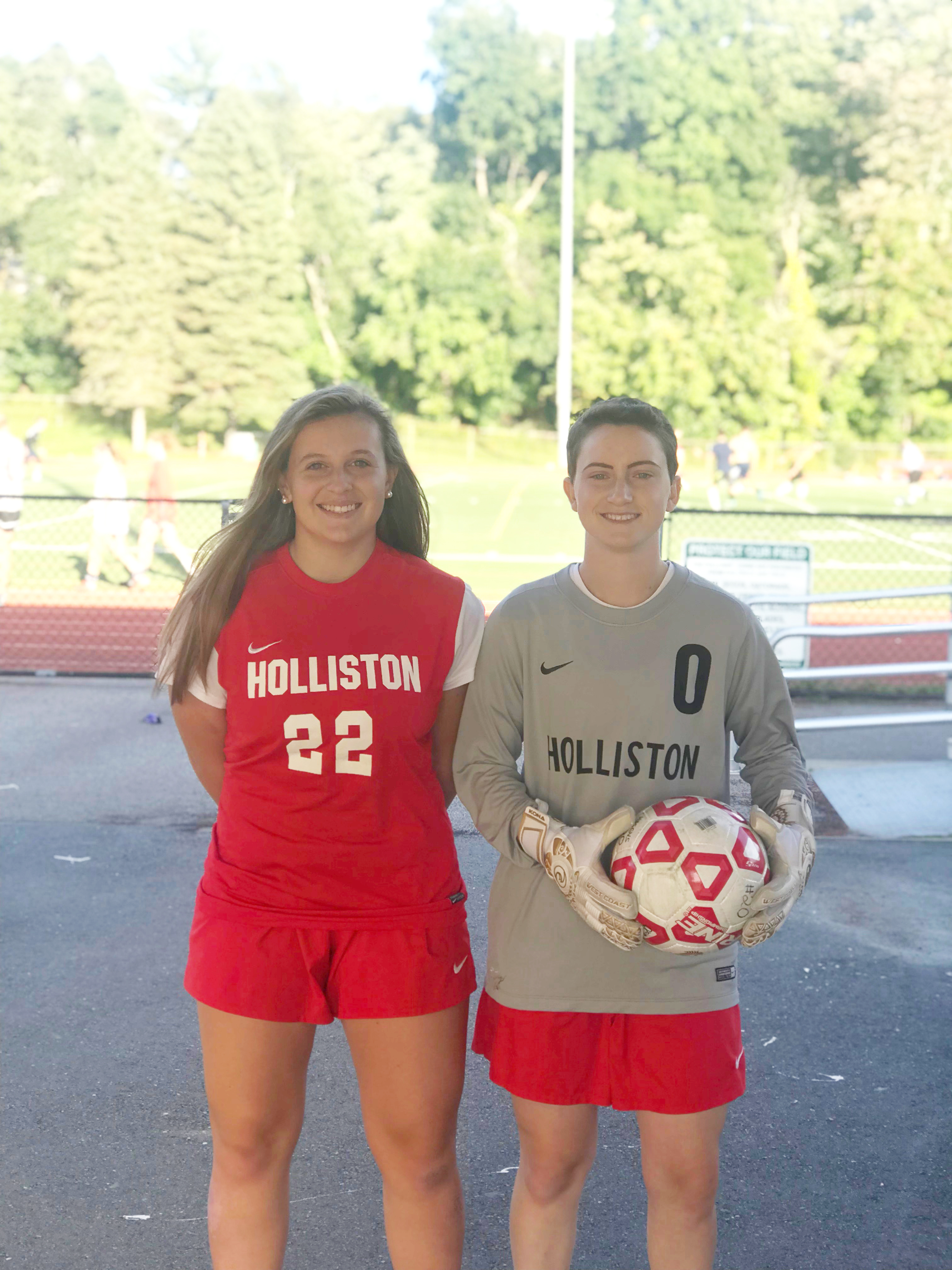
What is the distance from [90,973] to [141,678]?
6.06 metres

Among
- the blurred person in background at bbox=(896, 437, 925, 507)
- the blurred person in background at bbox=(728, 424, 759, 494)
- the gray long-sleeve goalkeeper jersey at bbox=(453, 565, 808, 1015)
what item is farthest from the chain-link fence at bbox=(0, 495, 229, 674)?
the blurred person in background at bbox=(896, 437, 925, 507)

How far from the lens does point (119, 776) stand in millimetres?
7539

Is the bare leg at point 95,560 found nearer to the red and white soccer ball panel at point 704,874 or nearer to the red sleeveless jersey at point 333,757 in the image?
the red sleeveless jersey at point 333,757

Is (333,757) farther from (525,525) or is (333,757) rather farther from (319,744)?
(525,525)

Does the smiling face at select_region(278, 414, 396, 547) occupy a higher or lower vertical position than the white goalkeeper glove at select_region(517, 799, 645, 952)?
higher

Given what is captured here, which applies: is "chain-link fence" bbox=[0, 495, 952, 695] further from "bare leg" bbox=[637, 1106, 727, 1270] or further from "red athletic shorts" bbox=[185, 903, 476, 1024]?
"bare leg" bbox=[637, 1106, 727, 1270]

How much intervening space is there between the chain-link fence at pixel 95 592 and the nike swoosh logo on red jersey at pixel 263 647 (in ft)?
20.5

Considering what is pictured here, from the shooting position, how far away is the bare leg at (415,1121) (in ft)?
8.07

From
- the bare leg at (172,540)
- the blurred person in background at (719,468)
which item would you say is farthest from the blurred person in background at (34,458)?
the bare leg at (172,540)

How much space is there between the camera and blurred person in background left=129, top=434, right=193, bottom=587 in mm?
14836

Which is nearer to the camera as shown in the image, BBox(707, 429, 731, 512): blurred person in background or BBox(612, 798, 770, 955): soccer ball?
BBox(612, 798, 770, 955): soccer ball

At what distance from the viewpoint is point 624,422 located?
2477 mm

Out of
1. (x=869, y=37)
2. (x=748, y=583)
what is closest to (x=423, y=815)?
(x=748, y=583)

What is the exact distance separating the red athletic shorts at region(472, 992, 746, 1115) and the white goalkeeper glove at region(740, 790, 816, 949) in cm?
20
